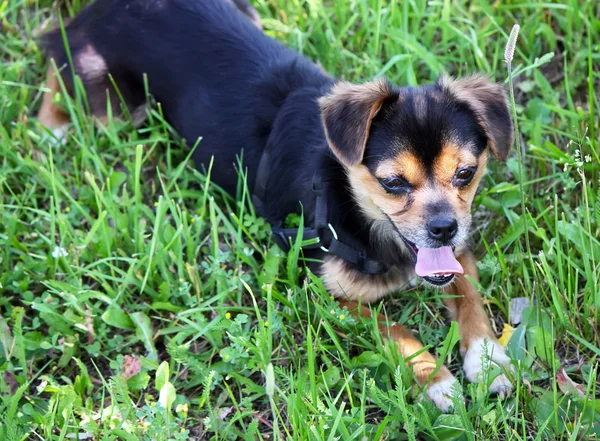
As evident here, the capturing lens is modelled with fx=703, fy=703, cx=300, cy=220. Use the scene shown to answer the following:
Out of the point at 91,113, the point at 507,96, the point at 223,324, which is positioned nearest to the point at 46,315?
the point at 223,324

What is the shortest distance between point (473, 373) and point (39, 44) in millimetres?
3512

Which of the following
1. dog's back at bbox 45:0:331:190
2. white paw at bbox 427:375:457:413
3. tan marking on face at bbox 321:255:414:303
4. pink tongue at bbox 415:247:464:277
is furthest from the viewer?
dog's back at bbox 45:0:331:190

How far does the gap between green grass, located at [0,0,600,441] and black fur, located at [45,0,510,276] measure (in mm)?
229

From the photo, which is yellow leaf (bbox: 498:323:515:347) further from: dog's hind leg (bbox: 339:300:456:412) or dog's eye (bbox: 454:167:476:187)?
dog's eye (bbox: 454:167:476:187)

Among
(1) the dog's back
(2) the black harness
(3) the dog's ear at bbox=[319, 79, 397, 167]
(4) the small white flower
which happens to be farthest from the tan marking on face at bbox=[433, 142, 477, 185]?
(4) the small white flower

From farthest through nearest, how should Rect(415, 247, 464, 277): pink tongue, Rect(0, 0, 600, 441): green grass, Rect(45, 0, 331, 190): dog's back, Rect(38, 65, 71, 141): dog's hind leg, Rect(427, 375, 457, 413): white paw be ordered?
Rect(38, 65, 71, 141): dog's hind leg < Rect(45, 0, 331, 190): dog's back < Rect(415, 247, 464, 277): pink tongue < Rect(427, 375, 457, 413): white paw < Rect(0, 0, 600, 441): green grass

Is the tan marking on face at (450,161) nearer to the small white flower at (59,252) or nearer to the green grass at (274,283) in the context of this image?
the green grass at (274,283)

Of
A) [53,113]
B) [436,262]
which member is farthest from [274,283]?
[53,113]

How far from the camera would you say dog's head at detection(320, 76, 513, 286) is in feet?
9.63

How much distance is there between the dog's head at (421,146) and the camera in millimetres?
2936

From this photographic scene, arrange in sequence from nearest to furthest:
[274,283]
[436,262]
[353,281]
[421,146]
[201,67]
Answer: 1. [421,146]
2. [436,262]
3. [353,281]
4. [274,283]
5. [201,67]

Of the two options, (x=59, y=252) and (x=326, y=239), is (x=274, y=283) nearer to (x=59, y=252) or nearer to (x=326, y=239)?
(x=326, y=239)

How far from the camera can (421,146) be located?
9.57ft

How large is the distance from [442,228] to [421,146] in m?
0.35
